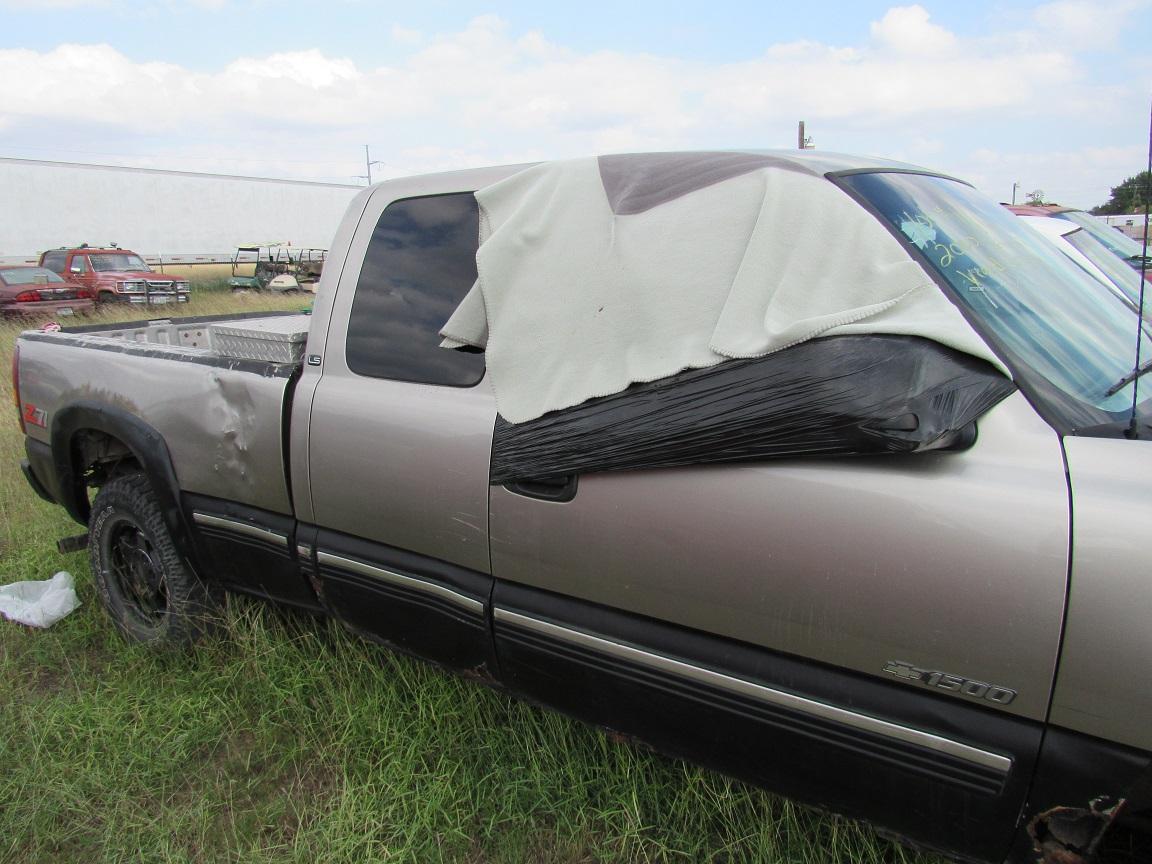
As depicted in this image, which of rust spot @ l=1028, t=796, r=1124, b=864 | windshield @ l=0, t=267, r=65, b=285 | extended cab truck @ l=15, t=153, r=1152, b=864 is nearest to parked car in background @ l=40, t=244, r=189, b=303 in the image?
windshield @ l=0, t=267, r=65, b=285

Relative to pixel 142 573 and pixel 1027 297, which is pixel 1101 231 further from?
pixel 142 573

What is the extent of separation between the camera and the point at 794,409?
1599 millimetres

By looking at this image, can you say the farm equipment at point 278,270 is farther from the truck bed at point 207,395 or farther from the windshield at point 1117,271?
the windshield at point 1117,271

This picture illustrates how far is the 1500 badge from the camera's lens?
148 centimetres

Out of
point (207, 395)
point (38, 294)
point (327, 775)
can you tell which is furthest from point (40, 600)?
point (38, 294)

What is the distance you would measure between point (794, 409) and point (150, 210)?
33.0 meters

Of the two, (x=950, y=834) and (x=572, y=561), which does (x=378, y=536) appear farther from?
(x=950, y=834)

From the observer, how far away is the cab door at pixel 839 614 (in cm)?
146

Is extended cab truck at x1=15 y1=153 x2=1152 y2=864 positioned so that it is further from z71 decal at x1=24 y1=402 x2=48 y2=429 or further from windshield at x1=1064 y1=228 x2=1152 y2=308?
z71 decal at x1=24 y1=402 x2=48 y2=429

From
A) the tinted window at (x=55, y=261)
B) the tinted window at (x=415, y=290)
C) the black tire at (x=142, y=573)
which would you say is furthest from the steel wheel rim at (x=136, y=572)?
the tinted window at (x=55, y=261)

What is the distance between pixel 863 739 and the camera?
163 centimetres

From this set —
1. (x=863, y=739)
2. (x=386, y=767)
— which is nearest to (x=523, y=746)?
(x=386, y=767)

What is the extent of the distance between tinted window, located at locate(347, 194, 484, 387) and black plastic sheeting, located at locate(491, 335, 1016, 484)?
0.52 meters

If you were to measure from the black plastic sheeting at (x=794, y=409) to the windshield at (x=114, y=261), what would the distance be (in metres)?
18.6
